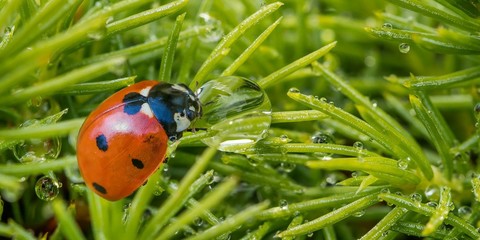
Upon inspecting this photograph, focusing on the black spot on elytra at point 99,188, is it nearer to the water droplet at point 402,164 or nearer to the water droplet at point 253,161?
the water droplet at point 253,161

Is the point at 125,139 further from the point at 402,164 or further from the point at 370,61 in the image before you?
the point at 370,61

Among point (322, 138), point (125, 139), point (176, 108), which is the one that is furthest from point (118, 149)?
point (322, 138)

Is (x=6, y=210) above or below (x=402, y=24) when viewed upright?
below

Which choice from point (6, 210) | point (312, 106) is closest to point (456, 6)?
point (312, 106)

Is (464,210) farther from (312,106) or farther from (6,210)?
(6,210)

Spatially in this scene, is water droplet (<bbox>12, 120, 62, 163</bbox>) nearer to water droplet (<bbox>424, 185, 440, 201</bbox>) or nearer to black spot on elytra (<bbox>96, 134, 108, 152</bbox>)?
black spot on elytra (<bbox>96, 134, 108, 152</bbox>)

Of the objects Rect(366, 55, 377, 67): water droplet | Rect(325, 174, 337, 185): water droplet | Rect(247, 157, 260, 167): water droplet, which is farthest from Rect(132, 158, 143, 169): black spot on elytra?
Rect(366, 55, 377, 67): water droplet
